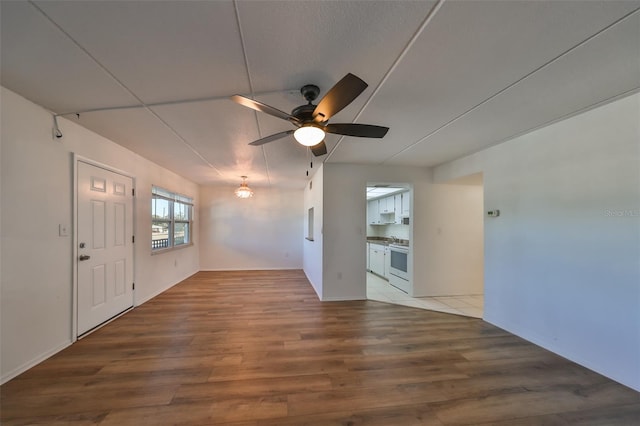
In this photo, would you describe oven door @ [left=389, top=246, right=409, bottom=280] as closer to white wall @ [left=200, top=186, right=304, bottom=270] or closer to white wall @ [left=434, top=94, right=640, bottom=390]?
white wall @ [left=434, top=94, right=640, bottom=390]

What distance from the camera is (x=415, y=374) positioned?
220 cm

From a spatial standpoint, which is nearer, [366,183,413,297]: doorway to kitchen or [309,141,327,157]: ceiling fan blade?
[309,141,327,157]: ceiling fan blade

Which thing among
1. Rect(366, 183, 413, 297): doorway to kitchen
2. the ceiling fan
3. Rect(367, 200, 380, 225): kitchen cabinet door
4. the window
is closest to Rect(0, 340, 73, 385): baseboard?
the window

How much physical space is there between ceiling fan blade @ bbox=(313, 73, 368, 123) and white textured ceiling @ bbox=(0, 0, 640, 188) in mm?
259

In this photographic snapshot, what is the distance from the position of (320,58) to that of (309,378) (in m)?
2.50

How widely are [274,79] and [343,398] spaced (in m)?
2.48

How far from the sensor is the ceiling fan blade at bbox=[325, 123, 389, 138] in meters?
2.03

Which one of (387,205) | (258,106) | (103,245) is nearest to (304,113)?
(258,106)

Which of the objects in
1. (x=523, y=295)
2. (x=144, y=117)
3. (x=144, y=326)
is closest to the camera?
(x=144, y=117)

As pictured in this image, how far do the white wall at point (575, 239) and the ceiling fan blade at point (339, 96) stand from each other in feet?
8.13

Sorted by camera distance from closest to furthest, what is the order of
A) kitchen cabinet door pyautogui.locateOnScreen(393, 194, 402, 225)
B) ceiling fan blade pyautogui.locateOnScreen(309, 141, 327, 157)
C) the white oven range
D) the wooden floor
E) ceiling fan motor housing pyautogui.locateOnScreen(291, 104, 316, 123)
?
1. the wooden floor
2. ceiling fan motor housing pyautogui.locateOnScreen(291, 104, 316, 123)
3. ceiling fan blade pyautogui.locateOnScreen(309, 141, 327, 157)
4. the white oven range
5. kitchen cabinet door pyautogui.locateOnScreen(393, 194, 402, 225)

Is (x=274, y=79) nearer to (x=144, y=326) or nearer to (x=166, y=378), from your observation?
(x=166, y=378)

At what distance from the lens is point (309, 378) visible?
6.96 feet

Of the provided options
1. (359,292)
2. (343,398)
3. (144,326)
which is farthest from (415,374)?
(144,326)
